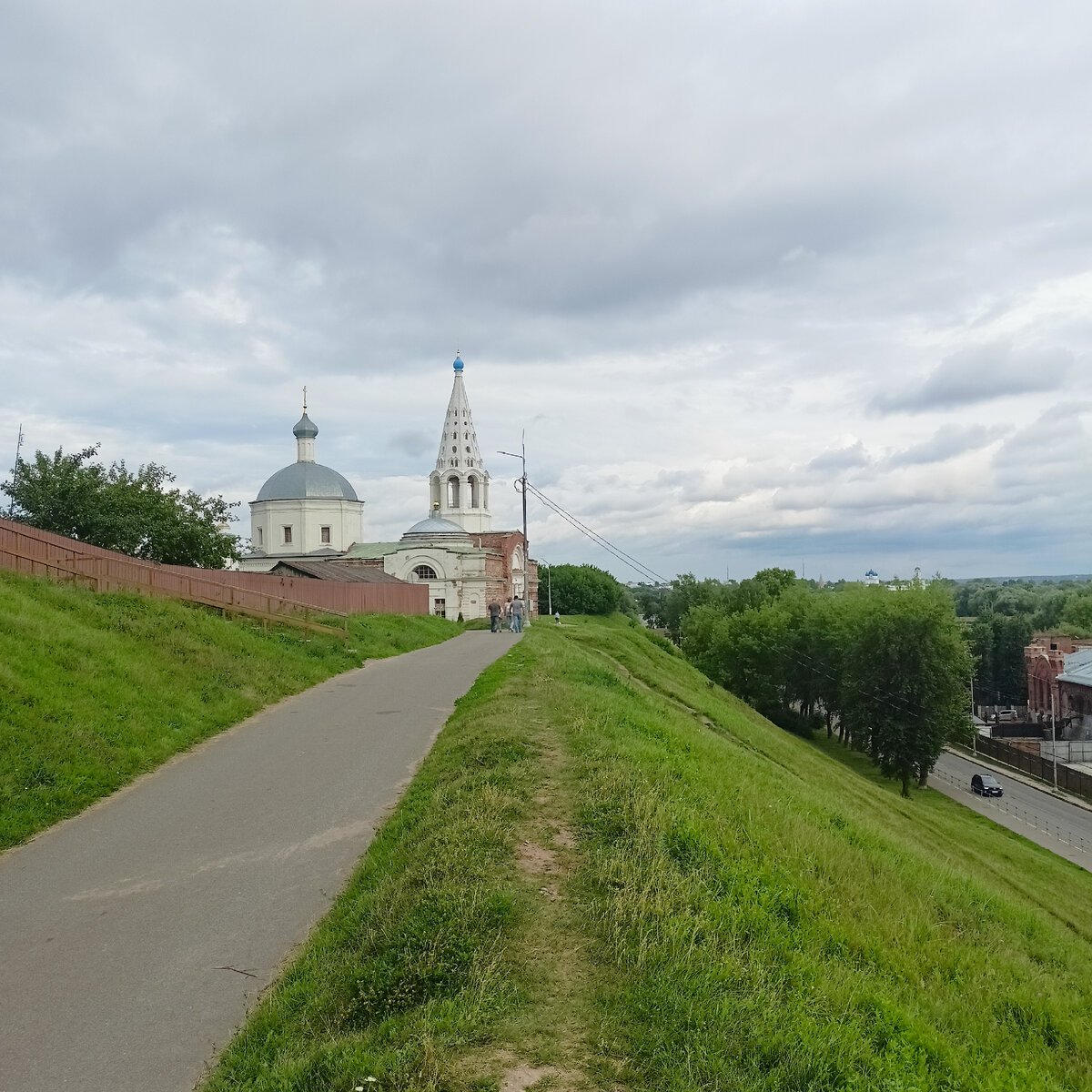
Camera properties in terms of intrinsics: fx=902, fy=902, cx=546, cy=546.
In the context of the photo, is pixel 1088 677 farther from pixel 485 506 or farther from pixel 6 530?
pixel 6 530

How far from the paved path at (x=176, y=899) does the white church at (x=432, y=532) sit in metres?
36.4

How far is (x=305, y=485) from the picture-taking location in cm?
5762

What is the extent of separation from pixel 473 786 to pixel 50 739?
4.52m

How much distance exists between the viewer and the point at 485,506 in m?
62.0

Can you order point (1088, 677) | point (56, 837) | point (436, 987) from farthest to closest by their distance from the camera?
point (1088, 677), point (56, 837), point (436, 987)

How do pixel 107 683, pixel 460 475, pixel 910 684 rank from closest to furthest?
pixel 107 683
pixel 910 684
pixel 460 475


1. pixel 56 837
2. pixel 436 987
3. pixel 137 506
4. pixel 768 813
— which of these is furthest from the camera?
pixel 137 506

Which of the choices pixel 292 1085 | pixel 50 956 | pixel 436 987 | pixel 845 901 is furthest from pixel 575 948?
pixel 50 956

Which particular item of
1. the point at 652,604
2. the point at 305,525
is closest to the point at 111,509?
the point at 305,525

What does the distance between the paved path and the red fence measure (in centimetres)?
688

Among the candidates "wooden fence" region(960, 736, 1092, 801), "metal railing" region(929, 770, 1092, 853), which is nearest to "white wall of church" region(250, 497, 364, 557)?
"metal railing" region(929, 770, 1092, 853)

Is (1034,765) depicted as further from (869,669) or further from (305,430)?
(305,430)

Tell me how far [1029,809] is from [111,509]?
1474 inches

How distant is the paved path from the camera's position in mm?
4586
